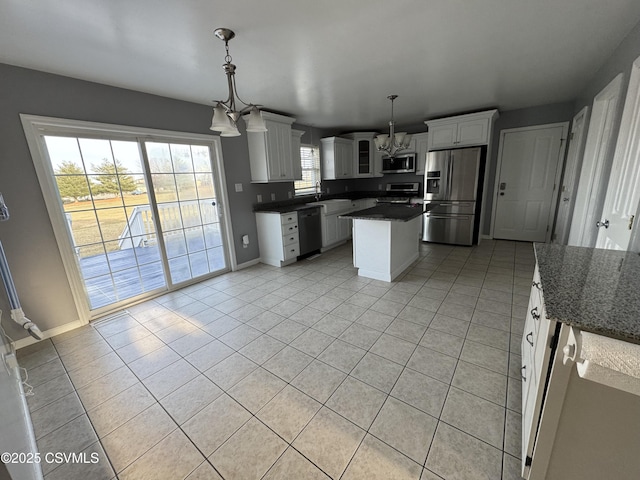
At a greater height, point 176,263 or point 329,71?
point 329,71

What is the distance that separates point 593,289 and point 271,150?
387cm

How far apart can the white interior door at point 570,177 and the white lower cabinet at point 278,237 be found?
12.7ft

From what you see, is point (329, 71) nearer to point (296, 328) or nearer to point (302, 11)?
point (302, 11)

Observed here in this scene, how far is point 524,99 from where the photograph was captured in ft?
12.8

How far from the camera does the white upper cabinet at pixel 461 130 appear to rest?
4.34m

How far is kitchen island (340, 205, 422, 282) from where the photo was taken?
3.27 meters

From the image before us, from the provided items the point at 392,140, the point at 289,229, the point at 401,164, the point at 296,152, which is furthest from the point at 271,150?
the point at 401,164

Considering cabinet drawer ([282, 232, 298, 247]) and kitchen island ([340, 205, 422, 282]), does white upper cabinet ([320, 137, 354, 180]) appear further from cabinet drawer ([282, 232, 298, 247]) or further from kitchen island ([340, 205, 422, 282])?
kitchen island ([340, 205, 422, 282])

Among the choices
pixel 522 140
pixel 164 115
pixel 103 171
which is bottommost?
pixel 103 171

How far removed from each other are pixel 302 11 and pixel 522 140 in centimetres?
470

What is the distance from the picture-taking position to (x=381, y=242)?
3340 mm

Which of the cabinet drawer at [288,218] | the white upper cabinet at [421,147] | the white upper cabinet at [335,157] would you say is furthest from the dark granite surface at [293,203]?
the white upper cabinet at [421,147]

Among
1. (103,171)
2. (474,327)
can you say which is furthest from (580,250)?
(103,171)

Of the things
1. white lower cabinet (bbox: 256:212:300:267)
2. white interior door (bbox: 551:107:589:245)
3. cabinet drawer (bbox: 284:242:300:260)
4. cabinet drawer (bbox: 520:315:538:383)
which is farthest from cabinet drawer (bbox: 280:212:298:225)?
white interior door (bbox: 551:107:589:245)
